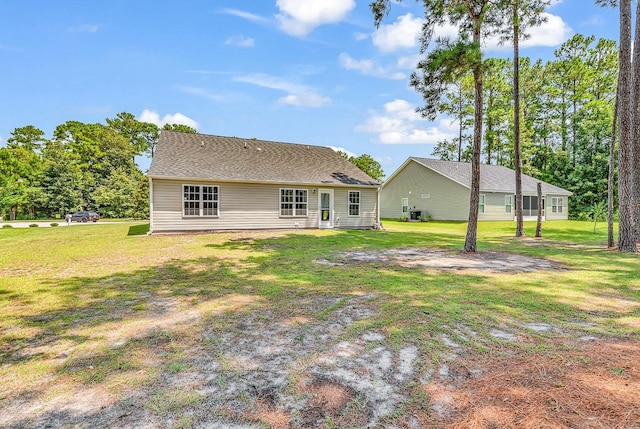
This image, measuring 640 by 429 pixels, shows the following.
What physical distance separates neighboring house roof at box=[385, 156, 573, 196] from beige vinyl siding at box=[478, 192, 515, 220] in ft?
2.10

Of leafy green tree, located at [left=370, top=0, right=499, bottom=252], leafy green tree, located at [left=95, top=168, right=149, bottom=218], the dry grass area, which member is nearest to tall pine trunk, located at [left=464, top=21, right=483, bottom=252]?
leafy green tree, located at [left=370, top=0, right=499, bottom=252]

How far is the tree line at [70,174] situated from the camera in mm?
31844

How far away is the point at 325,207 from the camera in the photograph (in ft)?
57.4

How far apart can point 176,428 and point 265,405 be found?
558 mm

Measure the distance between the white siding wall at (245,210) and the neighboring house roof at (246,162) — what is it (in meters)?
0.47

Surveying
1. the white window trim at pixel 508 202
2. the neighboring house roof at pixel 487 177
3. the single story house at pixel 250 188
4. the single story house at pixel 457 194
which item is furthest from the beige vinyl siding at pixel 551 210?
the single story house at pixel 250 188

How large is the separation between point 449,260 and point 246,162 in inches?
465

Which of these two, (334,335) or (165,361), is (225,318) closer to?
(165,361)

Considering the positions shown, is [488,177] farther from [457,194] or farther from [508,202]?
[457,194]

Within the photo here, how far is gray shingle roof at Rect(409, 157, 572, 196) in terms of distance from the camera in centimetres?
2493

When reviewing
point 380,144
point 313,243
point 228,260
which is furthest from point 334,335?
point 380,144

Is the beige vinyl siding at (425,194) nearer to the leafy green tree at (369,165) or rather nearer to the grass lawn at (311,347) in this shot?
the leafy green tree at (369,165)

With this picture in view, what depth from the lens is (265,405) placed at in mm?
2211

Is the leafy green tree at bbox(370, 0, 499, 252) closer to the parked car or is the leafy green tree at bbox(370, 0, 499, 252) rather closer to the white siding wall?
the white siding wall
